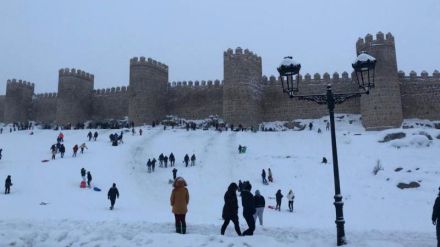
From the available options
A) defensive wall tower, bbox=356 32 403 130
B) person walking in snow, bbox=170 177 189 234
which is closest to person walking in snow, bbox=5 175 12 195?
person walking in snow, bbox=170 177 189 234

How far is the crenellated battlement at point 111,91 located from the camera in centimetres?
4794

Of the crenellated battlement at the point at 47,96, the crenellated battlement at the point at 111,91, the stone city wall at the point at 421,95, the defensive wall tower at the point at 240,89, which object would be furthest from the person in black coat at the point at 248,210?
the crenellated battlement at the point at 47,96

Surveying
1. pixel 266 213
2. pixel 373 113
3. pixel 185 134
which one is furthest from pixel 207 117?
pixel 266 213

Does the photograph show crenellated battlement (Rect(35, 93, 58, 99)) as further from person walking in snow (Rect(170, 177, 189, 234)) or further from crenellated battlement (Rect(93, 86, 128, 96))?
person walking in snow (Rect(170, 177, 189, 234))

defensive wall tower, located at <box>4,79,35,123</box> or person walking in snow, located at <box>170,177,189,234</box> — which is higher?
defensive wall tower, located at <box>4,79,35,123</box>

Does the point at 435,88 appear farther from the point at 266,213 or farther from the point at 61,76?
the point at 61,76

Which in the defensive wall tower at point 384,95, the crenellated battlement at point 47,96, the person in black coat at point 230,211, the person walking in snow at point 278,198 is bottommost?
the person walking in snow at point 278,198

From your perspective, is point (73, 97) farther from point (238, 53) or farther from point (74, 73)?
point (238, 53)

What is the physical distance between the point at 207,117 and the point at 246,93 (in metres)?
5.84

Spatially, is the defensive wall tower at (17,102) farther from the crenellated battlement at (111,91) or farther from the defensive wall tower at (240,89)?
the defensive wall tower at (240,89)

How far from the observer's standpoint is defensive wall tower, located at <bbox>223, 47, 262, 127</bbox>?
38312mm

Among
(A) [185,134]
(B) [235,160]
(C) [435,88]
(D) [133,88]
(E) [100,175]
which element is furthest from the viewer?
(D) [133,88]

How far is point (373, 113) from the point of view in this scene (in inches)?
1352

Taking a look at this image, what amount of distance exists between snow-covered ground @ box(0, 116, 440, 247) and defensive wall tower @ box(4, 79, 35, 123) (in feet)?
56.6
